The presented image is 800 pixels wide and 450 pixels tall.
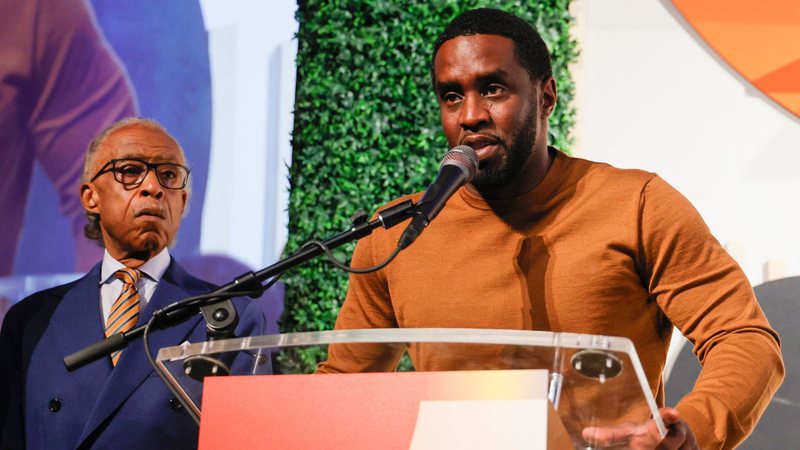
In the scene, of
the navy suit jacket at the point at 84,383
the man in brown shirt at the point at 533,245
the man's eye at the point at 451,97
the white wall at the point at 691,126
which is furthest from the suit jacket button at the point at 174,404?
the white wall at the point at 691,126

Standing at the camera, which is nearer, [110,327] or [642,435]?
[642,435]

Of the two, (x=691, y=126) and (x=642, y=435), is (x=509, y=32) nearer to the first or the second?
(x=642, y=435)

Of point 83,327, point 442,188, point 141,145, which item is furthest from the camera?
point 141,145

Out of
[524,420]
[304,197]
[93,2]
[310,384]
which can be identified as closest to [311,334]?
[310,384]

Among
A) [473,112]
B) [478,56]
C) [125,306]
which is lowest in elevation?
[125,306]

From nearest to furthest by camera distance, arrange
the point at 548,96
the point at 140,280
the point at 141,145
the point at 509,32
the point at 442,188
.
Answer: the point at 442,188, the point at 509,32, the point at 548,96, the point at 140,280, the point at 141,145

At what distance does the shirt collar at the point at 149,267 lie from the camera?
126 inches

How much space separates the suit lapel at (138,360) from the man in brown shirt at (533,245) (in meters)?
0.68

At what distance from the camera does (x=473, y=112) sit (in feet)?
7.80

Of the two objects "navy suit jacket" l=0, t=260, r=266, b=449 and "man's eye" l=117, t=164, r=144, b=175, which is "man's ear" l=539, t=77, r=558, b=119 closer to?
"navy suit jacket" l=0, t=260, r=266, b=449

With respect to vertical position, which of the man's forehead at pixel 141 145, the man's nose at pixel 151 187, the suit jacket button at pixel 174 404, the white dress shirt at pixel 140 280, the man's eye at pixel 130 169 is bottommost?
the suit jacket button at pixel 174 404

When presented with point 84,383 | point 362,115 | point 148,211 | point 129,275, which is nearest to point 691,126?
point 362,115

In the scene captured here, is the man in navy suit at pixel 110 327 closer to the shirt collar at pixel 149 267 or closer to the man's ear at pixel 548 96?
the shirt collar at pixel 149 267

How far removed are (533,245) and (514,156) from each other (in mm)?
223
